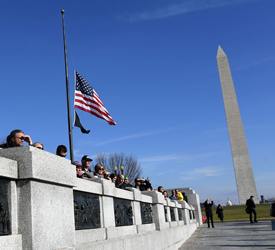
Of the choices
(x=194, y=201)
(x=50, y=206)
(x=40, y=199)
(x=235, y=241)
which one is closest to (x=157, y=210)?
(x=235, y=241)

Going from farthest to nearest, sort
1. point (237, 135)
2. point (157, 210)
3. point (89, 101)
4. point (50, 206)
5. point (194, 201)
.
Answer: point (237, 135) < point (194, 201) < point (89, 101) < point (157, 210) < point (50, 206)

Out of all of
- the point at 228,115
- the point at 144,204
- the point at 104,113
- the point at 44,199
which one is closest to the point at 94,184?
the point at 44,199

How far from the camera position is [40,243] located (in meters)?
3.99

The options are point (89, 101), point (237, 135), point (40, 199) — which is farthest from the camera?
point (237, 135)

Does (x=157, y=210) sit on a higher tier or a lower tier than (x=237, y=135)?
lower

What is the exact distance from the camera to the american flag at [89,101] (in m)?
13.2

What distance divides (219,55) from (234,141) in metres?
14.1

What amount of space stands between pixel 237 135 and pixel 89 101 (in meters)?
46.1

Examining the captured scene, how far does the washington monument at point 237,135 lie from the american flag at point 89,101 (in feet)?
148

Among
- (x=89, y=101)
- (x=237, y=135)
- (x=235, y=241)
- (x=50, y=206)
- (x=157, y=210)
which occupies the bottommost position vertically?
(x=235, y=241)

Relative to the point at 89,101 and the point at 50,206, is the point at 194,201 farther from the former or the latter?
the point at 50,206

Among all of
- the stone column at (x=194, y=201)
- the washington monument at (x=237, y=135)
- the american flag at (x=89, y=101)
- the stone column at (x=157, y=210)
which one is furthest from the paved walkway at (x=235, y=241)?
the washington monument at (x=237, y=135)

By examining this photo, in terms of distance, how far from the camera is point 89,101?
44.2 ft

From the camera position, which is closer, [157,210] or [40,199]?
[40,199]
